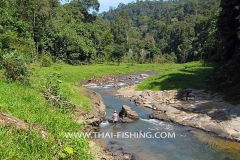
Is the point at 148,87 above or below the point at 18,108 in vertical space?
below

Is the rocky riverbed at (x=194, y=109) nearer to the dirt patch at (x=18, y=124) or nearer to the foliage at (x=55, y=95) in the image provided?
the foliage at (x=55, y=95)

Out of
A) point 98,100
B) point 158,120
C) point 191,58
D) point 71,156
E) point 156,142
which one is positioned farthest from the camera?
point 191,58

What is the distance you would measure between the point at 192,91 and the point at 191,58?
221ft

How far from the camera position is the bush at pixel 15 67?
52.8 feet

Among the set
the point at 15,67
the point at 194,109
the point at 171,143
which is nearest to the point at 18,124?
the point at 15,67

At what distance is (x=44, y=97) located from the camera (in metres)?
15.8

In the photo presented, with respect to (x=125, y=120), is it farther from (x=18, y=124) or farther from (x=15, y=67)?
(x=18, y=124)

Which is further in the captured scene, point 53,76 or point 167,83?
Answer: point 167,83

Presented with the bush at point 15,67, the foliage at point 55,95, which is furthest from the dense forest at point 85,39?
the foliage at point 55,95

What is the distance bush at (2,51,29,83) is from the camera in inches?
634

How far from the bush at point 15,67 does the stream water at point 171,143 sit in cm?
650

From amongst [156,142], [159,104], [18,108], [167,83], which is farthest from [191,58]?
[18,108]

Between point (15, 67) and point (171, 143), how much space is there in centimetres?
1090

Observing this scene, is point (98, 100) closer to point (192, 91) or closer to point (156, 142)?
point (156, 142)
